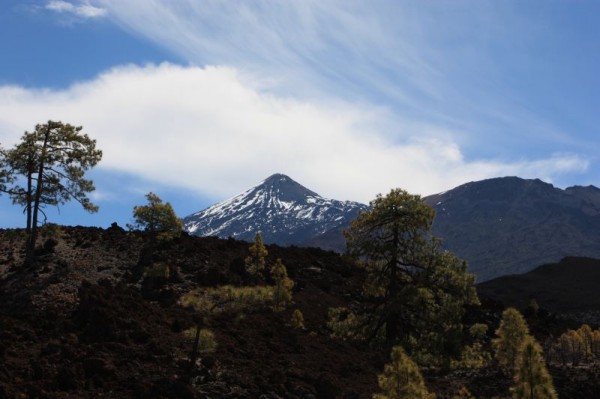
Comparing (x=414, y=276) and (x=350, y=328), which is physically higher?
(x=414, y=276)

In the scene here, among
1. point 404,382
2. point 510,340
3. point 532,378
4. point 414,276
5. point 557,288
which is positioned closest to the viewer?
point 532,378

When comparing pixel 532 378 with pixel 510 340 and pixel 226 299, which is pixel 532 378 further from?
pixel 226 299

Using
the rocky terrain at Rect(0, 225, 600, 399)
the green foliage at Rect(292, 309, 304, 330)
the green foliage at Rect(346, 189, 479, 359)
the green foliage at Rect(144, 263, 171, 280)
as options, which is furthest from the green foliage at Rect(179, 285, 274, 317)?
the green foliage at Rect(346, 189, 479, 359)

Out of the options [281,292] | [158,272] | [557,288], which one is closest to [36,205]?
[158,272]

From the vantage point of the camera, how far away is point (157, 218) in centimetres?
3659

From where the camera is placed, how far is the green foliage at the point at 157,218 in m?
36.3

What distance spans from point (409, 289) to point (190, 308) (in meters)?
11.3

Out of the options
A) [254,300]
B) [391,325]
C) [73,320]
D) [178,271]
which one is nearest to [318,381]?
[391,325]

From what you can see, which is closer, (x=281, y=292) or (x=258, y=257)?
(x=281, y=292)

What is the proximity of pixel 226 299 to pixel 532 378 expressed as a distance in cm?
2058

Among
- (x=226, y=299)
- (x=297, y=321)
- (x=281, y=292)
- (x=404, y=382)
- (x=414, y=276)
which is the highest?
(x=414, y=276)

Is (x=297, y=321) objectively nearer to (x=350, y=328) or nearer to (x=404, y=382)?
(x=350, y=328)

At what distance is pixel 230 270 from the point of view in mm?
38062

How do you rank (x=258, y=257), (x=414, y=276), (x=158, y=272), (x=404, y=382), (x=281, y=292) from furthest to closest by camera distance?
(x=258, y=257) < (x=281, y=292) < (x=158, y=272) < (x=414, y=276) < (x=404, y=382)
